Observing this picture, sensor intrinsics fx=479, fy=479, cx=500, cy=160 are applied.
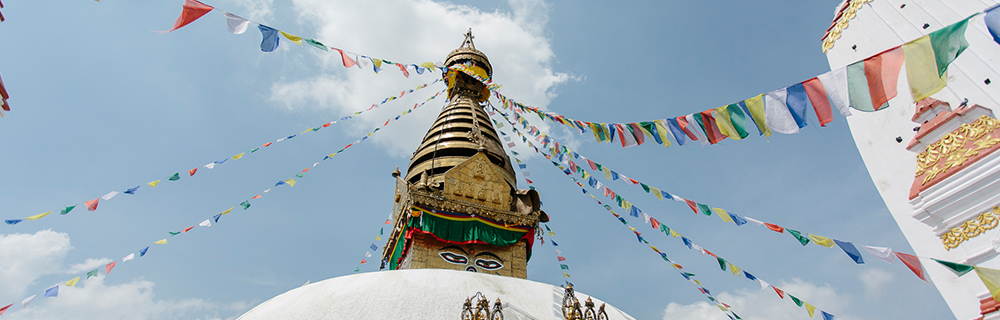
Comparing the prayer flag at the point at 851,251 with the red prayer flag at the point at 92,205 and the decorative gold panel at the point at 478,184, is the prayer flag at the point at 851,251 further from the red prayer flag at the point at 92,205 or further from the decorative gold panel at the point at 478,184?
the red prayer flag at the point at 92,205

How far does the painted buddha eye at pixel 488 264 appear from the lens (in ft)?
31.5

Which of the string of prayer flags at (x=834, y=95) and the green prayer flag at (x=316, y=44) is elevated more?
the green prayer flag at (x=316, y=44)

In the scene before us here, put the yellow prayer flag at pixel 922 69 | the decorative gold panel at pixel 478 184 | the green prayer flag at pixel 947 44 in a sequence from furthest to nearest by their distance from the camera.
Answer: the decorative gold panel at pixel 478 184 → the yellow prayer flag at pixel 922 69 → the green prayer flag at pixel 947 44

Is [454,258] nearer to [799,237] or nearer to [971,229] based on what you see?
[799,237]

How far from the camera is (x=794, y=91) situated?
4484 mm

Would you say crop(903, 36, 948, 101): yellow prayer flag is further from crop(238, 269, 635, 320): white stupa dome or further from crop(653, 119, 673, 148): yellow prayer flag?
crop(238, 269, 635, 320): white stupa dome

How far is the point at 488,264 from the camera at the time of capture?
9.62 metres

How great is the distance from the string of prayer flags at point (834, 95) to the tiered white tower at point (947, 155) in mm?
5340

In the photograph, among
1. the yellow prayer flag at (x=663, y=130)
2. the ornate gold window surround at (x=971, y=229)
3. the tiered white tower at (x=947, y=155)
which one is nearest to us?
the yellow prayer flag at (x=663, y=130)

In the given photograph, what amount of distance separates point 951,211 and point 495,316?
8.31 m

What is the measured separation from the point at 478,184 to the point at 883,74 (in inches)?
297

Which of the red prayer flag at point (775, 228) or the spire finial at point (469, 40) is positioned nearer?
the red prayer flag at point (775, 228)

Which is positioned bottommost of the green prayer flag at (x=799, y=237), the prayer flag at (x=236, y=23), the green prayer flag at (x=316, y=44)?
the green prayer flag at (x=799, y=237)

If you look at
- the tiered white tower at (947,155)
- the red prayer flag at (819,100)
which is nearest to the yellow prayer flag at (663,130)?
the red prayer flag at (819,100)
